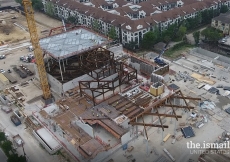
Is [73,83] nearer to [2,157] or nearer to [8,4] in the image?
[2,157]

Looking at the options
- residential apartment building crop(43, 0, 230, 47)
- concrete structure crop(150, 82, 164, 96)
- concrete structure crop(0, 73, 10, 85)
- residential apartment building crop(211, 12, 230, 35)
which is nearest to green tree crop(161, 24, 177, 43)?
residential apartment building crop(43, 0, 230, 47)

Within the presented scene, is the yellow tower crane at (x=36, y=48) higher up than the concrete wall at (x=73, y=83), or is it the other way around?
the yellow tower crane at (x=36, y=48)

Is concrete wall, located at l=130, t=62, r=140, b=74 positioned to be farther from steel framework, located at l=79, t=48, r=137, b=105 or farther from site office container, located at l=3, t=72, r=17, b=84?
site office container, located at l=3, t=72, r=17, b=84

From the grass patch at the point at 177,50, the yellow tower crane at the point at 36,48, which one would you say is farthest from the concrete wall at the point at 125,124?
the grass patch at the point at 177,50

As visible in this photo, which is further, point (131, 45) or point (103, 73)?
point (131, 45)

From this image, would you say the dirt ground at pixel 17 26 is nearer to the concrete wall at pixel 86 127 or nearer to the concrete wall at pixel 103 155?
the concrete wall at pixel 86 127

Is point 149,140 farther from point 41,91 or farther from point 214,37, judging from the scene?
point 214,37

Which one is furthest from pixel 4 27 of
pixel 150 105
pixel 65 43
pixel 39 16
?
pixel 150 105

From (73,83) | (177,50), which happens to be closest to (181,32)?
(177,50)
